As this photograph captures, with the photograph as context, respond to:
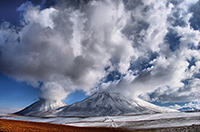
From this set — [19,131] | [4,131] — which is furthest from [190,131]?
[4,131]

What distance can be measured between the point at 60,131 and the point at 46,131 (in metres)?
3.69

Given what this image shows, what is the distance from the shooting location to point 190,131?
95.9 feet

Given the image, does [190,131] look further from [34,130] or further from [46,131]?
[34,130]

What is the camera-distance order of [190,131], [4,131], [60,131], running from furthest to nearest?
[190,131]
[60,131]
[4,131]

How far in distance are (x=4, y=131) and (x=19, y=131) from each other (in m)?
2.21

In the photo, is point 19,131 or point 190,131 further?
point 190,131

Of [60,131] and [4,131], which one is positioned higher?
[4,131]

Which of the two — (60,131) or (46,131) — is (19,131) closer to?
(46,131)

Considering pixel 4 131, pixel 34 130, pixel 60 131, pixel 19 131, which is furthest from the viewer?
pixel 60 131

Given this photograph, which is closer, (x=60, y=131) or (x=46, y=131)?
(x=46, y=131)

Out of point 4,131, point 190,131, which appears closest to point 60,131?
point 4,131

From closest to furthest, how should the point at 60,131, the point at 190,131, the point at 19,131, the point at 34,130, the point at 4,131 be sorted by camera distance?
1. the point at 4,131
2. the point at 19,131
3. the point at 34,130
4. the point at 60,131
5. the point at 190,131

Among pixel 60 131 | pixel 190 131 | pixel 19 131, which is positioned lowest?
pixel 190 131

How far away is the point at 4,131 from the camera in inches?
749
